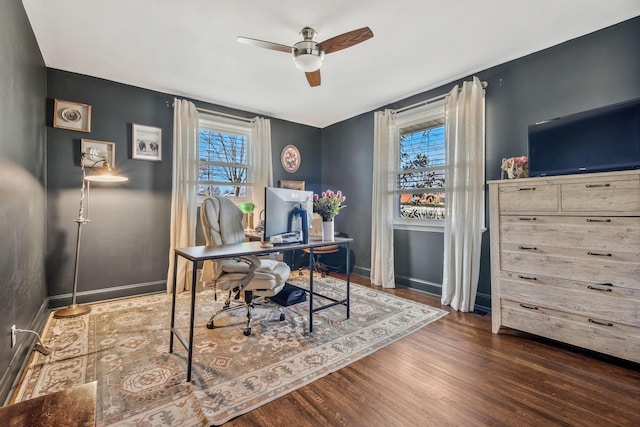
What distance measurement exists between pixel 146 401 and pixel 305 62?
2.59 m

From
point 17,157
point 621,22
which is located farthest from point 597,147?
point 17,157

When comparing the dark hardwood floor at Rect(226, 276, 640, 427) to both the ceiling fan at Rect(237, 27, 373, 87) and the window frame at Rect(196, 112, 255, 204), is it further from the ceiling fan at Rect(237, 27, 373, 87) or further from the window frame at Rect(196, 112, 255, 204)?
the window frame at Rect(196, 112, 255, 204)

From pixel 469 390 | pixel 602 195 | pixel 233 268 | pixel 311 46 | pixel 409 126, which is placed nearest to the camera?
pixel 469 390

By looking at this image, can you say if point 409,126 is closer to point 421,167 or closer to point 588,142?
point 421,167

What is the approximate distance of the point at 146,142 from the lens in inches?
140

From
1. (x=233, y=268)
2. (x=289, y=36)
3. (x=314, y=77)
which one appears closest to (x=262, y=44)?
(x=289, y=36)

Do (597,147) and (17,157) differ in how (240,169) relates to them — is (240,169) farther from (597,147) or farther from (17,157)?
(597,147)

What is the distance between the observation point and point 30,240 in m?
2.32

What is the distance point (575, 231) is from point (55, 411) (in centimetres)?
302

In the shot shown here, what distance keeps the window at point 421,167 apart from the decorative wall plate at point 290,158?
178cm

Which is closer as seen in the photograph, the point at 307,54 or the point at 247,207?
the point at 307,54

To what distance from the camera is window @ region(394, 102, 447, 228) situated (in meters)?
3.63

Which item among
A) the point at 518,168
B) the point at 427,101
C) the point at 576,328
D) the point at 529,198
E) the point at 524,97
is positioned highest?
the point at 427,101

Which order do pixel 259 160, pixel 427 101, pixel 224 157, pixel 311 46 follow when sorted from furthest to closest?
pixel 259 160 → pixel 224 157 → pixel 427 101 → pixel 311 46
